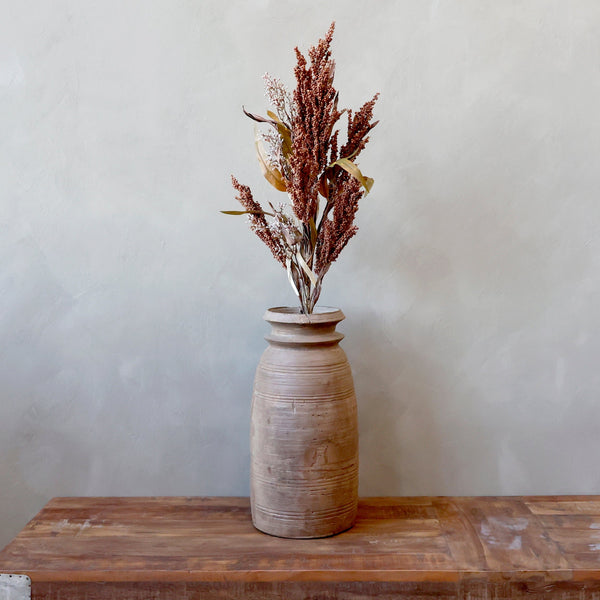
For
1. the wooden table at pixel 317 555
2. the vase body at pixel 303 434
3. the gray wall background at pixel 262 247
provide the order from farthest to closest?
the gray wall background at pixel 262 247, the vase body at pixel 303 434, the wooden table at pixel 317 555

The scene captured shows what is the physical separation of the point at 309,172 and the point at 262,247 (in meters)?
0.35

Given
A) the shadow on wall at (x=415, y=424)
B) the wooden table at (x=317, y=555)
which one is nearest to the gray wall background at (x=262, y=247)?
the shadow on wall at (x=415, y=424)

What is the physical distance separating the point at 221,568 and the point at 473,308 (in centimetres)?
78

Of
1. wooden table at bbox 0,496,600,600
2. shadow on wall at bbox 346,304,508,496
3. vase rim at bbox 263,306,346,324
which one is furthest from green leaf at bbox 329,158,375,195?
wooden table at bbox 0,496,600,600

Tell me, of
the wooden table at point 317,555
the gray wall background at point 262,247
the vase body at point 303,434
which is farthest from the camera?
the gray wall background at point 262,247

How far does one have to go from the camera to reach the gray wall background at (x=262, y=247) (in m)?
1.43

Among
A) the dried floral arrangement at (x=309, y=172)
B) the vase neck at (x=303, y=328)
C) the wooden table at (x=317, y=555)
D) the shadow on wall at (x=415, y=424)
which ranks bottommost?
the wooden table at (x=317, y=555)

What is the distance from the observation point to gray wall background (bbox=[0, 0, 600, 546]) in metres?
1.43

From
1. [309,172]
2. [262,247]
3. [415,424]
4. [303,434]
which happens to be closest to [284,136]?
[309,172]

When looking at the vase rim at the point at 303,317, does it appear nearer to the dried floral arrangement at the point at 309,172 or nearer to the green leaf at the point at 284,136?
the dried floral arrangement at the point at 309,172

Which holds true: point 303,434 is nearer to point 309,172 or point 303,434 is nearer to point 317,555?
point 317,555

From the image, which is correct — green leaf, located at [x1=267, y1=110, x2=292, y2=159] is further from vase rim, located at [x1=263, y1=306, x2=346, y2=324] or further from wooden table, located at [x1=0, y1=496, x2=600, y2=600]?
wooden table, located at [x1=0, y1=496, x2=600, y2=600]

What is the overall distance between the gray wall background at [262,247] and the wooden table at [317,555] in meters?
0.18

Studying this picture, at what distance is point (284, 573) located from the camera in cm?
106
